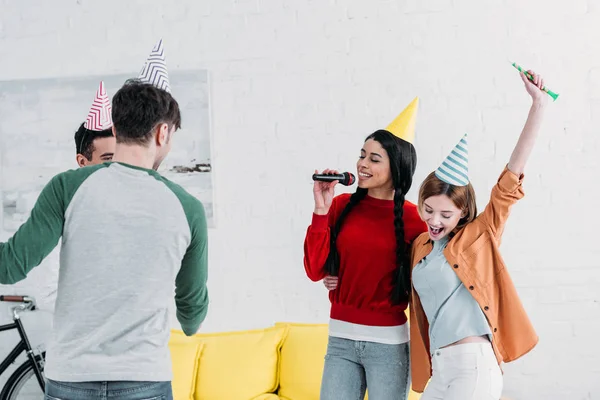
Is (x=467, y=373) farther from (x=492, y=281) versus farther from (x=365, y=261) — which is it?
(x=365, y=261)

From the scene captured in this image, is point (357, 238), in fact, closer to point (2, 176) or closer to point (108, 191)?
point (108, 191)

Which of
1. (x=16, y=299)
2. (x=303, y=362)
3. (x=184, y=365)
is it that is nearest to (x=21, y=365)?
(x=16, y=299)

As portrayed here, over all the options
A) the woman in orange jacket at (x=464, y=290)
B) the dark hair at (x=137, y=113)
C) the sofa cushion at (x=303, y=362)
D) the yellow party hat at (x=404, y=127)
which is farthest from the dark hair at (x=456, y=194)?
the sofa cushion at (x=303, y=362)

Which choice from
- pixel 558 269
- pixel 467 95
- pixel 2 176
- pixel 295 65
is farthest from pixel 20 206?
pixel 558 269

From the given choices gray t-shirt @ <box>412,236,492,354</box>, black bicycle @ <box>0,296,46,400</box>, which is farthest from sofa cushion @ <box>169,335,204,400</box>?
gray t-shirt @ <box>412,236,492,354</box>

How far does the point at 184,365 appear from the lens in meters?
3.01

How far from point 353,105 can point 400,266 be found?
1311 mm

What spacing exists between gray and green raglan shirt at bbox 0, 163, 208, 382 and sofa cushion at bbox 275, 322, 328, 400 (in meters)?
1.65

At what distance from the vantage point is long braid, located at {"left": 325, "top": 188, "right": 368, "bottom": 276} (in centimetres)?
224

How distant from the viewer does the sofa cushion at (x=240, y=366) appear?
9.70 ft

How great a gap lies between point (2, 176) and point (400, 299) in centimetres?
232

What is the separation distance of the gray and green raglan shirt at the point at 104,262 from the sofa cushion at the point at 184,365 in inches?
65.8

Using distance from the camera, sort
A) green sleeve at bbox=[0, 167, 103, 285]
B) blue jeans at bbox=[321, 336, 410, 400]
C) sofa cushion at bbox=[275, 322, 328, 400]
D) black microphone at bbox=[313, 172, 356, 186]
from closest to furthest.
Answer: green sleeve at bbox=[0, 167, 103, 285]
blue jeans at bbox=[321, 336, 410, 400]
black microphone at bbox=[313, 172, 356, 186]
sofa cushion at bbox=[275, 322, 328, 400]

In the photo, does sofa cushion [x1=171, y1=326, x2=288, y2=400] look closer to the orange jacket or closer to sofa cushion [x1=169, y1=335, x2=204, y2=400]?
sofa cushion [x1=169, y1=335, x2=204, y2=400]
